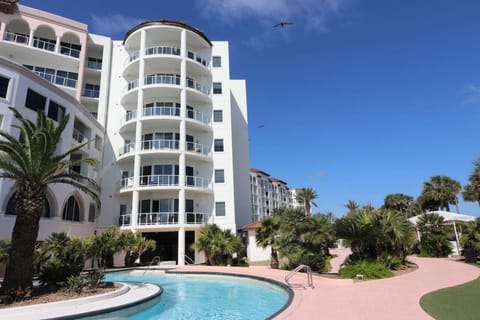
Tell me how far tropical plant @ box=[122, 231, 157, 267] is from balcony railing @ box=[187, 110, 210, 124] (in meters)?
12.5

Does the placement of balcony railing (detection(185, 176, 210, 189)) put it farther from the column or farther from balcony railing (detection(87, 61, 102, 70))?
balcony railing (detection(87, 61, 102, 70))

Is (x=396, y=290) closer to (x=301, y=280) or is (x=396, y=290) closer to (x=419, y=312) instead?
(x=419, y=312)

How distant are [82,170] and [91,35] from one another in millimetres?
15462

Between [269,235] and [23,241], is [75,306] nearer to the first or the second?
[23,241]

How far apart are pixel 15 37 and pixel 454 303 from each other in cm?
3701

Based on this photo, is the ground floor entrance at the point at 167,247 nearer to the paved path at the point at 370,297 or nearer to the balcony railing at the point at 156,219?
the balcony railing at the point at 156,219

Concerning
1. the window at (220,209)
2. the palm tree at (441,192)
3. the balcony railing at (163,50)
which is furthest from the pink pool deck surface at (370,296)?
the palm tree at (441,192)

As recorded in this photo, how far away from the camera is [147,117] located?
26.8m

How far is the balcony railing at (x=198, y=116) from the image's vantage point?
29423 millimetres

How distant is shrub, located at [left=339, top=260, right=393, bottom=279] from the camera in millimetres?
13398

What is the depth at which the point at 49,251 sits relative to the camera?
1581cm

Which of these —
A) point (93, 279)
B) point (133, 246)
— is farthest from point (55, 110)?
point (93, 279)

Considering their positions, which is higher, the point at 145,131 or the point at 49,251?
the point at 145,131

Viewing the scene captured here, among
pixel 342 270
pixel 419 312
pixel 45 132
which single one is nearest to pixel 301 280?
pixel 342 270
